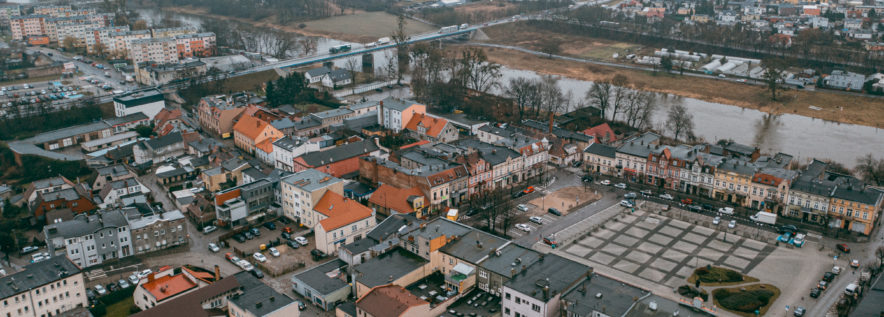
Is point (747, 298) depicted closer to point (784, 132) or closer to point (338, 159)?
point (338, 159)

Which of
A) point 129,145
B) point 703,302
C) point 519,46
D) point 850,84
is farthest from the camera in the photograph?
point 519,46

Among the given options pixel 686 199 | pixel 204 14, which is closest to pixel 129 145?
pixel 686 199

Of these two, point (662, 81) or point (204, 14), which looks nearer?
point (662, 81)

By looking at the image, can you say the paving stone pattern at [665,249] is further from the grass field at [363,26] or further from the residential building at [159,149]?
the grass field at [363,26]

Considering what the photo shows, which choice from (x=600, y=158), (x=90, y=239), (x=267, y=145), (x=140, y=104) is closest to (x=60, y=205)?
(x=90, y=239)

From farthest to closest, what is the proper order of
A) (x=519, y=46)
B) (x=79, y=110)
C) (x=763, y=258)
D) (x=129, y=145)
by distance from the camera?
1. (x=519, y=46)
2. (x=79, y=110)
3. (x=129, y=145)
4. (x=763, y=258)

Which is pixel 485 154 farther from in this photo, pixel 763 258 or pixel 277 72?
pixel 277 72

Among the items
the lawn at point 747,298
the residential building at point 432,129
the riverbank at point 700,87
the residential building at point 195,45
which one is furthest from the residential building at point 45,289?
the riverbank at point 700,87

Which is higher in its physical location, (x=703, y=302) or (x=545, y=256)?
(x=545, y=256)
